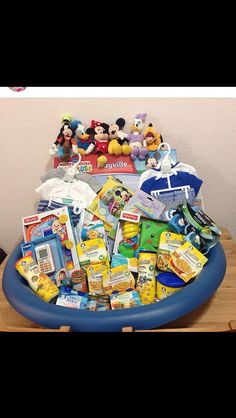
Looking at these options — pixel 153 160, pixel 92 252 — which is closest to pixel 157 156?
pixel 153 160

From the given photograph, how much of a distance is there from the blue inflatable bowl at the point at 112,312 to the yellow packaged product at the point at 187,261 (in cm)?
5

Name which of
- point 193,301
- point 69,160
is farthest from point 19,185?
point 193,301

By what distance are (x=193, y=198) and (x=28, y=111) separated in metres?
0.77

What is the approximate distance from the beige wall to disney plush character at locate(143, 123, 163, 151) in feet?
0.23

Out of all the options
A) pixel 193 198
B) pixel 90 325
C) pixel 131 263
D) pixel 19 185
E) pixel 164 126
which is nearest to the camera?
pixel 90 325

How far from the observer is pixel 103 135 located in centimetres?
151

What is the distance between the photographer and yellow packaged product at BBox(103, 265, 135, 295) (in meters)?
1.28

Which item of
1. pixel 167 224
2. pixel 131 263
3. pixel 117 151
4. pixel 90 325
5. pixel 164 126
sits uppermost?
pixel 164 126

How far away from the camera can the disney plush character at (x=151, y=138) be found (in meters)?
1.51

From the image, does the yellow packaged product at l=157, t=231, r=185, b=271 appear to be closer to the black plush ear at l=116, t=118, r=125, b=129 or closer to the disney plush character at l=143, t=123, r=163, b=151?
the disney plush character at l=143, t=123, r=163, b=151

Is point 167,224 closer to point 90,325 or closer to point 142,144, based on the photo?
point 142,144

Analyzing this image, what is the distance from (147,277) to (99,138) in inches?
23.7

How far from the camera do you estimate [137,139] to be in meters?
1.52

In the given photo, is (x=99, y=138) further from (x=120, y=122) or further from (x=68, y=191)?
(x=68, y=191)
